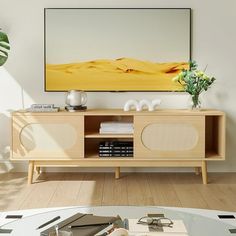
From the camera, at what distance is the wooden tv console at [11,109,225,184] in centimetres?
394

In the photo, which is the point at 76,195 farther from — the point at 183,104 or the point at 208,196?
the point at 183,104

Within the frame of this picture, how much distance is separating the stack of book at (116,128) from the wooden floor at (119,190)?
41 centimetres

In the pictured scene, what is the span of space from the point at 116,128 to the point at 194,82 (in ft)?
2.46

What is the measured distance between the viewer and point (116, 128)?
158 inches

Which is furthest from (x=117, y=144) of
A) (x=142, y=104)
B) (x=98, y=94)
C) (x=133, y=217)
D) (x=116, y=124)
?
(x=133, y=217)

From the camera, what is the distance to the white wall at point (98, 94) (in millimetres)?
4309

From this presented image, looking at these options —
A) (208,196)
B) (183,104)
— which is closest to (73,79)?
(183,104)

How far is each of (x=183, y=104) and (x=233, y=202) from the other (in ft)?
3.93

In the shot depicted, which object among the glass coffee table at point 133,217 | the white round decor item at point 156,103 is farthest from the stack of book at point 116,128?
the glass coffee table at point 133,217

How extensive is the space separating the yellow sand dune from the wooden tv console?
42cm

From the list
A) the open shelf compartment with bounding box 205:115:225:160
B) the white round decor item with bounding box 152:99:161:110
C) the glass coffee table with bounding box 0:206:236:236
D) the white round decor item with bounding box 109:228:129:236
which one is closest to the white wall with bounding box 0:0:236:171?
the open shelf compartment with bounding box 205:115:225:160

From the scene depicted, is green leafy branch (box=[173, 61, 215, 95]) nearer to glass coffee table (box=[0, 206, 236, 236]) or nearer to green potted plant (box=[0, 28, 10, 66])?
green potted plant (box=[0, 28, 10, 66])

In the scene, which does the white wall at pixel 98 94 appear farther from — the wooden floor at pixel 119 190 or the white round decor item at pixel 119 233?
the white round decor item at pixel 119 233

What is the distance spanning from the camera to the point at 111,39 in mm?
4305
